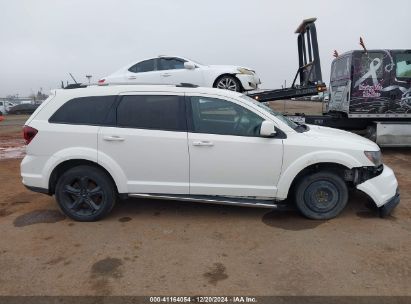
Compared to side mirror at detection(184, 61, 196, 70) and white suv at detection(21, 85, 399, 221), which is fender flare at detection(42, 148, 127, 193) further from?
side mirror at detection(184, 61, 196, 70)

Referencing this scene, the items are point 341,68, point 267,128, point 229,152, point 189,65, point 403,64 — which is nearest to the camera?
point 267,128

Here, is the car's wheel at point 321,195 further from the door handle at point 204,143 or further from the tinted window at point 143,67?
the tinted window at point 143,67

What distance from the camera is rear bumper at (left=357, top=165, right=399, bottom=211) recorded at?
15.7ft

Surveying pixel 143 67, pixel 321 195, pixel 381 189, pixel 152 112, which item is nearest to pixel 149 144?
pixel 152 112

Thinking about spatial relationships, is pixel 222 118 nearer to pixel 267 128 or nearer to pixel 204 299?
pixel 267 128

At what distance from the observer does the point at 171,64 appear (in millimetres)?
10211

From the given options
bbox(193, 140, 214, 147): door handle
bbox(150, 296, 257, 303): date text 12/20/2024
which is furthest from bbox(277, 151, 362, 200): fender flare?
bbox(150, 296, 257, 303): date text 12/20/2024

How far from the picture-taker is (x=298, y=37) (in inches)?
398

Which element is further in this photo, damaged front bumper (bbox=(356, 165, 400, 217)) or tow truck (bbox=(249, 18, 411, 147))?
tow truck (bbox=(249, 18, 411, 147))

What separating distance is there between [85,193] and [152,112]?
1357mm

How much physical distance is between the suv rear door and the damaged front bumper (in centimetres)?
228

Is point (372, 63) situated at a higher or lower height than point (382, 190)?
higher

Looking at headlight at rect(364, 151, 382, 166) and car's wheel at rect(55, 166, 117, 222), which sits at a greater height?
headlight at rect(364, 151, 382, 166)

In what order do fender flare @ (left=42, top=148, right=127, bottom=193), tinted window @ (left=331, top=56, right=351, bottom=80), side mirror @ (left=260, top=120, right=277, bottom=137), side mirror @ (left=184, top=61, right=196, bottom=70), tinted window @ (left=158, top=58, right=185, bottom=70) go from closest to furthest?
side mirror @ (left=260, top=120, right=277, bottom=137), fender flare @ (left=42, top=148, right=127, bottom=193), tinted window @ (left=331, top=56, right=351, bottom=80), side mirror @ (left=184, top=61, right=196, bottom=70), tinted window @ (left=158, top=58, right=185, bottom=70)
